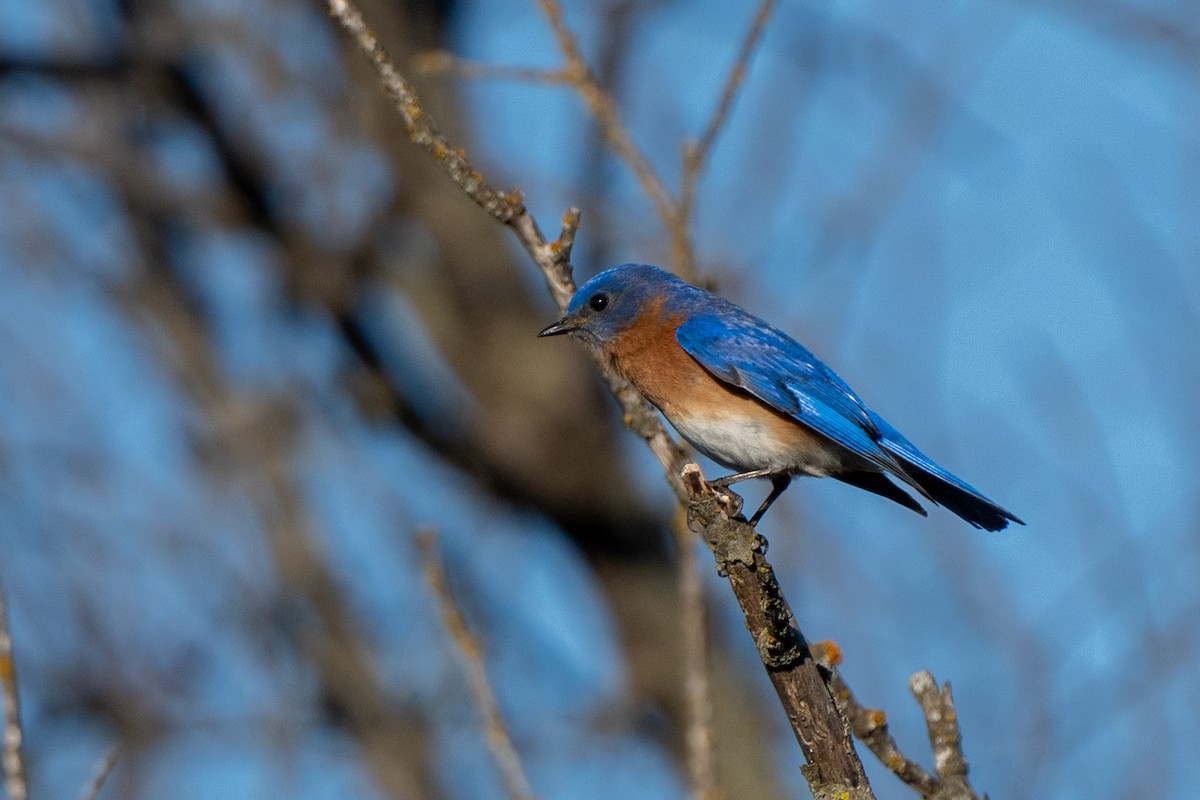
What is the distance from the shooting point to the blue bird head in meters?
5.52

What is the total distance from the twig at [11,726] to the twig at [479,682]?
1099 mm

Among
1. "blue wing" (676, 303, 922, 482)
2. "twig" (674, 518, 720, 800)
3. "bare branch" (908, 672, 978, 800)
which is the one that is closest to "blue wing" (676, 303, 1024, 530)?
"blue wing" (676, 303, 922, 482)

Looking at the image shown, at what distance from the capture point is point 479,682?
3682 millimetres

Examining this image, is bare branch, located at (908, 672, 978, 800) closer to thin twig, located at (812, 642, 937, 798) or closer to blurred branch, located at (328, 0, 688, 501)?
thin twig, located at (812, 642, 937, 798)

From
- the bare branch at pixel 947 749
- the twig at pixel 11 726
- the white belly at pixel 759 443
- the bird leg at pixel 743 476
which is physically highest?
the white belly at pixel 759 443

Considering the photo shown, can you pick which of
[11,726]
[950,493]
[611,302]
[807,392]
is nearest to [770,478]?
[807,392]

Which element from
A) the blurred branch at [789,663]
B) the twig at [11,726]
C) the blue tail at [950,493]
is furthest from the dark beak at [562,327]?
the twig at [11,726]

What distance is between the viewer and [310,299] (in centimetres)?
795

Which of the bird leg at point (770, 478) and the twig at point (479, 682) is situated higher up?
the bird leg at point (770, 478)

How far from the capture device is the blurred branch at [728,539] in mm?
3195

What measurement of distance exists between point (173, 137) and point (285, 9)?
1.06m

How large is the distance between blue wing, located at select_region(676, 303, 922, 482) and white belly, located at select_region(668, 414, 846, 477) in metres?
0.07

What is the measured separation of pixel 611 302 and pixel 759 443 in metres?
0.91

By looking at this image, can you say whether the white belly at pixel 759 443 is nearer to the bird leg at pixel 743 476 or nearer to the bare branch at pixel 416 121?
the bird leg at pixel 743 476
